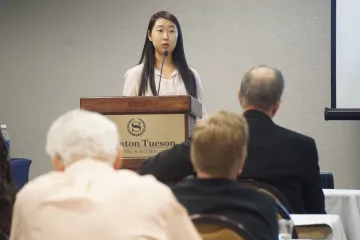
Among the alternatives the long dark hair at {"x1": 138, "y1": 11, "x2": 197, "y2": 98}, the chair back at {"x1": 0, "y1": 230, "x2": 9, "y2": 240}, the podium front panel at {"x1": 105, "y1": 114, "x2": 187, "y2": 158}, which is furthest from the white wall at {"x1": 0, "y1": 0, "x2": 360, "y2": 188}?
the chair back at {"x1": 0, "y1": 230, "x2": 9, "y2": 240}

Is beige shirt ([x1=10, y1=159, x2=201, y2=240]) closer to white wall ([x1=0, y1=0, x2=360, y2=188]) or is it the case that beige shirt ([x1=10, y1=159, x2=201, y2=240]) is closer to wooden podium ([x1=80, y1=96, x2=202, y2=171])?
wooden podium ([x1=80, y1=96, x2=202, y2=171])

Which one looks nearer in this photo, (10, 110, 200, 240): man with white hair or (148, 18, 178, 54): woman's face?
(10, 110, 200, 240): man with white hair

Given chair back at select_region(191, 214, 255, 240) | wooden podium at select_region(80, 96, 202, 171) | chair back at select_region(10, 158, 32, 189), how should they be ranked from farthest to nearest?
chair back at select_region(10, 158, 32, 189) < wooden podium at select_region(80, 96, 202, 171) < chair back at select_region(191, 214, 255, 240)

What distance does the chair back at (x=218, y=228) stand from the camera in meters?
1.57

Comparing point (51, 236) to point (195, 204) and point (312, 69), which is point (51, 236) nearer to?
point (195, 204)

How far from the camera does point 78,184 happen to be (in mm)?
1510

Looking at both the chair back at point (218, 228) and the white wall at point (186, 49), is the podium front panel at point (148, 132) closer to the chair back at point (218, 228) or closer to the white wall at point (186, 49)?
the chair back at point (218, 228)

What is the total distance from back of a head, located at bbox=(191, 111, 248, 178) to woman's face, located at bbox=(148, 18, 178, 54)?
2.00 metres

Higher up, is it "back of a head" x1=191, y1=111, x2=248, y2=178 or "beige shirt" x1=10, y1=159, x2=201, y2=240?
"back of a head" x1=191, y1=111, x2=248, y2=178

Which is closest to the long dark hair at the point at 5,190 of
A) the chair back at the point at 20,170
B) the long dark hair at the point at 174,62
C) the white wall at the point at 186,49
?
the long dark hair at the point at 174,62

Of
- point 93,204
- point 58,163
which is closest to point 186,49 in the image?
point 58,163

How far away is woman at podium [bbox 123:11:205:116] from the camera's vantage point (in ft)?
12.1

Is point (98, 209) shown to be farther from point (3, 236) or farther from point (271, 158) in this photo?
point (271, 158)

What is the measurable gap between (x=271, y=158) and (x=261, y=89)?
320 mm
